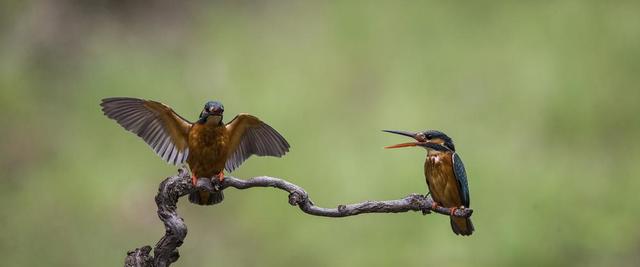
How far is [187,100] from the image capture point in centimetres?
480

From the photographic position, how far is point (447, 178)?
2.37m

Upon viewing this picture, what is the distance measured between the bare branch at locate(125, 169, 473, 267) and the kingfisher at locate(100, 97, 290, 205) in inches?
5.1

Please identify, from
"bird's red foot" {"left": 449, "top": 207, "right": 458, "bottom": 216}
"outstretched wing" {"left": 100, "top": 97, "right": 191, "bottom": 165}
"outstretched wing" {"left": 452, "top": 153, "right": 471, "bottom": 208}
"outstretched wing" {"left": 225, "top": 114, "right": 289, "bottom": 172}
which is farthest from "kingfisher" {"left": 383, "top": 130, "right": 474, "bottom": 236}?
"outstretched wing" {"left": 100, "top": 97, "right": 191, "bottom": 165}

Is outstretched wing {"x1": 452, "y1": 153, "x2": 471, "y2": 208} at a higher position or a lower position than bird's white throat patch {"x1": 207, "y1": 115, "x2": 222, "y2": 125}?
lower

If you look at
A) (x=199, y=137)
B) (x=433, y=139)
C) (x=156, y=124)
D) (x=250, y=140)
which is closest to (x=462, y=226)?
(x=433, y=139)

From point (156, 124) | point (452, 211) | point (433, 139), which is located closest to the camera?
point (452, 211)

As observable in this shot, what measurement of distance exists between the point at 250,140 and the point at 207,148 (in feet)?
0.62

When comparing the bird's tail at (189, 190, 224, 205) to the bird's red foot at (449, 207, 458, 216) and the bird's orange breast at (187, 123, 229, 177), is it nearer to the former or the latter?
the bird's orange breast at (187, 123, 229, 177)

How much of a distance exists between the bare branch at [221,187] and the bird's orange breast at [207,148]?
0.11 meters

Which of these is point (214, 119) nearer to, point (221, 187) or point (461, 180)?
point (221, 187)

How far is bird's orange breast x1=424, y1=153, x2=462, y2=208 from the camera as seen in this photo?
2.37 m

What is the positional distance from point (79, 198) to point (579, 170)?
10.3 feet

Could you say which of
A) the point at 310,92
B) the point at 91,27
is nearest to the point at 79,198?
the point at 91,27

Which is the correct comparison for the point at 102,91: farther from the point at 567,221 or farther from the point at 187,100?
the point at 567,221
